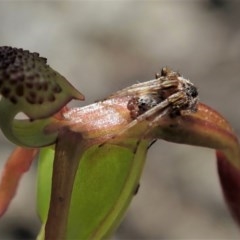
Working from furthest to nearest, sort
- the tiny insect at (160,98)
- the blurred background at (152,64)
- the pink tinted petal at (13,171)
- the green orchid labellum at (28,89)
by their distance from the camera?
the blurred background at (152,64) < the pink tinted petal at (13,171) < the tiny insect at (160,98) < the green orchid labellum at (28,89)

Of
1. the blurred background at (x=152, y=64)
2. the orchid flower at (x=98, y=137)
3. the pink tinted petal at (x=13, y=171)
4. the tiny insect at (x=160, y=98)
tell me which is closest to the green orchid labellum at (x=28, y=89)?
the orchid flower at (x=98, y=137)

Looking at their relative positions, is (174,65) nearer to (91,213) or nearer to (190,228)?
(190,228)

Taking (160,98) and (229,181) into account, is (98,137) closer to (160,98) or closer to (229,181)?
(160,98)

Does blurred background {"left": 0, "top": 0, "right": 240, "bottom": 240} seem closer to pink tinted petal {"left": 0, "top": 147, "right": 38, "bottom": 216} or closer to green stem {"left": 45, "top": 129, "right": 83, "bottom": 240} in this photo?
pink tinted petal {"left": 0, "top": 147, "right": 38, "bottom": 216}

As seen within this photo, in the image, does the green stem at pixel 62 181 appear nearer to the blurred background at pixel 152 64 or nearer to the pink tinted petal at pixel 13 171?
the pink tinted petal at pixel 13 171

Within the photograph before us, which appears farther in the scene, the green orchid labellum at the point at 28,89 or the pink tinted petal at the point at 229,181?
the pink tinted petal at the point at 229,181

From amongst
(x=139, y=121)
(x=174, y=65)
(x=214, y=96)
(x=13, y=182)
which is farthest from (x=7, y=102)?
(x=174, y=65)

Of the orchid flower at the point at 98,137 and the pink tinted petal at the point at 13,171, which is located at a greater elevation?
the orchid flower at the point at 98,137

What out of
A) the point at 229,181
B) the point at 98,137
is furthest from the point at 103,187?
the point at 229,181
